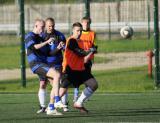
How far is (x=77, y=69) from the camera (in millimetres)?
13781

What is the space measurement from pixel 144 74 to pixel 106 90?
231cm

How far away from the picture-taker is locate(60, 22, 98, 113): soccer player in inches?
534

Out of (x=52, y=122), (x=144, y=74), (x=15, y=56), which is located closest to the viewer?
(x=52, y=122)

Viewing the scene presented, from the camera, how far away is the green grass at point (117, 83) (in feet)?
64.8

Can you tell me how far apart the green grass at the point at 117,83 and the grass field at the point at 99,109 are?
1.65m

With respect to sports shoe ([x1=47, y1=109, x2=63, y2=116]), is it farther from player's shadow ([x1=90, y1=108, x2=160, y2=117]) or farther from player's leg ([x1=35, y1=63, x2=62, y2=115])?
player's shadow ([x1=90, y1=108, x2=160, y2=117])

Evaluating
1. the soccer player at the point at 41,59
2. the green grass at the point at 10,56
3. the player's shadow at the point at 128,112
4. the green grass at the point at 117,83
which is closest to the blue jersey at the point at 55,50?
the soccer player at the point at 41,59

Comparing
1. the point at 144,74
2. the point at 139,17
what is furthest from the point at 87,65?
the point at 139,17

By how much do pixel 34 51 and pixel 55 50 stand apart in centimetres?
42

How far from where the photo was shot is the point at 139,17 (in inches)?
926

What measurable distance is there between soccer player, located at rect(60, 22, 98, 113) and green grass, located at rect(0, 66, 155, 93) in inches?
225

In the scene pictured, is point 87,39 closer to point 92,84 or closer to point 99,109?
point 99,109

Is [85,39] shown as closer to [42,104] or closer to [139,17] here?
[42,104]

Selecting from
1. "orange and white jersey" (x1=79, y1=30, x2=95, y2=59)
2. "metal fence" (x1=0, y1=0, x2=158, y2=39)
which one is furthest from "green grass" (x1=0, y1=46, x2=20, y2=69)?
"orange and white jersey" (x1=79, y1=30, x2=95, y2=59)
